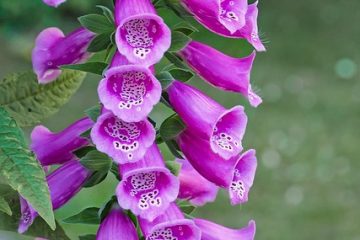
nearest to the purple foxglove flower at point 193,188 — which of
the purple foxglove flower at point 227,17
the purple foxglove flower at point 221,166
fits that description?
the purple foxglove flower at point 221,166

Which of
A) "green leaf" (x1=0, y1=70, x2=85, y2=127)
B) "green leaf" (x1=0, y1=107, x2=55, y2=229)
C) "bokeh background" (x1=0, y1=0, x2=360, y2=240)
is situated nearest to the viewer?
"green leaf" (x1=0, y1=107, x2=55, y2=229)

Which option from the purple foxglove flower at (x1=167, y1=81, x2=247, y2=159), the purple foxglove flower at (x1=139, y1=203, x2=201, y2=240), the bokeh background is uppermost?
the purple foxglove flower at (x1=167, y1=81, x2=247, y2=159)

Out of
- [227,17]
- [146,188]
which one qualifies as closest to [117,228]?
[146,188]

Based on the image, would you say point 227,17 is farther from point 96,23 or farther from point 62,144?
point 62,144

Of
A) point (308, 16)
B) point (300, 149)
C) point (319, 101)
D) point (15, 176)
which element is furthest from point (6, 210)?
point (308, 16)

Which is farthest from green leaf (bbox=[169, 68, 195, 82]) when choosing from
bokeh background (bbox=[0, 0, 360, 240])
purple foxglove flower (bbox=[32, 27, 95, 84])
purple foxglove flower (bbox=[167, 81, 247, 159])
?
bokeh background (bbox=[0, 0, 360, 240])

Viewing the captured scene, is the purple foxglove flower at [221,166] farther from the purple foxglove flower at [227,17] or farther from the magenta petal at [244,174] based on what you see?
the purple foxglove flower at [227,17]

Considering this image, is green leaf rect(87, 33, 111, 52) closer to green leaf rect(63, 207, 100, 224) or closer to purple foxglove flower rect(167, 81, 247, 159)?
purple foxglove flower rect(167, 81, 247, 159)

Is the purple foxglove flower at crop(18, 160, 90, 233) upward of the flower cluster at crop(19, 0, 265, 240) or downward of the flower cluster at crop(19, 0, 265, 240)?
downward
